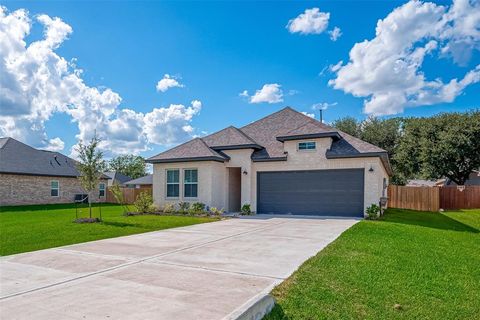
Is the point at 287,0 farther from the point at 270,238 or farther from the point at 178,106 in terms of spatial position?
the point at 178,106

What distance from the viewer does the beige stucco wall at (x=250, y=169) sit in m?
14.9

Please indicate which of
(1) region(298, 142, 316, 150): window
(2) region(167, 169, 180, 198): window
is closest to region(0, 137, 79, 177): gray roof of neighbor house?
(2) region(167, 169, 180, 198): window

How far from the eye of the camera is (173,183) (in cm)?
1814

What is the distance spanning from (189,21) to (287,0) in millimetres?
4390

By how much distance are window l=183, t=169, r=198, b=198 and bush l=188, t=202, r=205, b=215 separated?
87 cm

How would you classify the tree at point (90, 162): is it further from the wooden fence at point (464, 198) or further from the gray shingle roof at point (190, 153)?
the wooden fence at point (464, 198)

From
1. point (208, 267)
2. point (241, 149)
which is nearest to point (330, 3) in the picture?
point (241, 149)

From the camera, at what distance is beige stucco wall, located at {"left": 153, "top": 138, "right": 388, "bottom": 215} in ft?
48.9

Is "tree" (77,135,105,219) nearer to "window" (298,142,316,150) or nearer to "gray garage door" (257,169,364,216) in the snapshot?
"gray garage door" (257,169,364,216)

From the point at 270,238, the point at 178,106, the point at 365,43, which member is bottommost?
the point at 270,238

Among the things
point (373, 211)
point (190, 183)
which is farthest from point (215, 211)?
point (373, 211)

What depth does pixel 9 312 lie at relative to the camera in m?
3.65

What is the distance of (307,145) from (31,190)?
22255 millimetres

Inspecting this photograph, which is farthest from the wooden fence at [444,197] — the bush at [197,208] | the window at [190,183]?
the window at [190,183]
